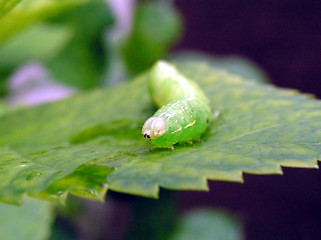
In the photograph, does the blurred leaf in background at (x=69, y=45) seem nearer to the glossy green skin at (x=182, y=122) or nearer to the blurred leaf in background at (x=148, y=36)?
the blurred leaf in background at (x=148, y=36)

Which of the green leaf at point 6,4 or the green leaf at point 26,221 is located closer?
the green leaf at point 6,4

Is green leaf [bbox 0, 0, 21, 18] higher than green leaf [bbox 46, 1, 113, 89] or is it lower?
lower

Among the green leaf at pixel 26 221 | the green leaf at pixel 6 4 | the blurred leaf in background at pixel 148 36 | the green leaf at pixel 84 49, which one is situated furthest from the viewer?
the blurred leaf in background at pixel 148 36

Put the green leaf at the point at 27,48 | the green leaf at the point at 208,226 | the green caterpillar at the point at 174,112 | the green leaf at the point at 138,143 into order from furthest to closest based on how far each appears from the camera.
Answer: the green leaf at the point at 208,226
the green leaf at the point at 27,48
the green caterpillar at the point at 174,112
the green leaf at the point at 138,143

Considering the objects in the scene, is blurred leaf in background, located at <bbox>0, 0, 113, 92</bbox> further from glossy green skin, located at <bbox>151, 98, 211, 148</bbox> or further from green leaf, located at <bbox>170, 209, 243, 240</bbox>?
green leaf, located at <bbox>170, 209, 243, 240</bbox>

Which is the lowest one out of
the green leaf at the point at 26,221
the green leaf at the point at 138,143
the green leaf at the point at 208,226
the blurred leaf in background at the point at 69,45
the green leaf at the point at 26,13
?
the green leaf at the point at 208,226

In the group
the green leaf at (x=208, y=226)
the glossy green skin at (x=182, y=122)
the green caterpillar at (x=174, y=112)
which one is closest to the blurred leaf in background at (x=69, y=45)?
the green caterpillar at (x=174, y=112)

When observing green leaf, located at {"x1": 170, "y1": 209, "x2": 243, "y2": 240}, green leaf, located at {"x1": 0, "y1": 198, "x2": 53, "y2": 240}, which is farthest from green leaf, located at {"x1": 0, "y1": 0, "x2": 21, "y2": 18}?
green leaf, located at {"x1": 170, "y1": 209, "x2": 243, "y2": 240}

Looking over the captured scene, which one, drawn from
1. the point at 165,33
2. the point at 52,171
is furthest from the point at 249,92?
the point at 165,33
